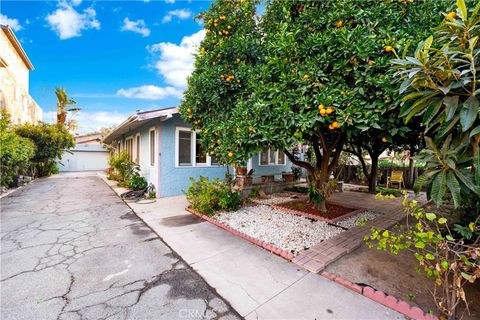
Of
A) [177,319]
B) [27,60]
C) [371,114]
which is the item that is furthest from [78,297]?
[27,60]

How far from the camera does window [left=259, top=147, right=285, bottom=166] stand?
10.1m

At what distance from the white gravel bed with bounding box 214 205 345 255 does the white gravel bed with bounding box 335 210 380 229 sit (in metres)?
0.36

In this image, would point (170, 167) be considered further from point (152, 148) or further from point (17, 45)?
point (17, 45)

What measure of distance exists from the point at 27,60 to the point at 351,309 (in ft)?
83.5

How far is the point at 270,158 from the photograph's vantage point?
34.7 ft

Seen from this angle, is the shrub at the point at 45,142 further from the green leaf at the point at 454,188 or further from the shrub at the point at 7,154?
the green leaf at the point at 454,188

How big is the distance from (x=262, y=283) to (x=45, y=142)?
17.0 metres

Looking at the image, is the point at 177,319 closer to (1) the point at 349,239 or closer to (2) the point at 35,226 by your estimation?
(1) the point at 349,239

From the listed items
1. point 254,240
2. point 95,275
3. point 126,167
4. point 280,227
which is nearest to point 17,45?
point 126,167

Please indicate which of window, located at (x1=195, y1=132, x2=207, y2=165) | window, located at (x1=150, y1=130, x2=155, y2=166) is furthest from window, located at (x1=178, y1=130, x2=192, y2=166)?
window, located at (x1=150, y1=130, x2=155, y2=166)

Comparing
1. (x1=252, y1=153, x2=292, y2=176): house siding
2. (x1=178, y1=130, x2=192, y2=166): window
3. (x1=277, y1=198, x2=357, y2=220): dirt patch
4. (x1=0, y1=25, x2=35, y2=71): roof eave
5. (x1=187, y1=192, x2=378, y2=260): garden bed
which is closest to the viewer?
(x1=187, y1=192, x2=378, y2=260): garden bed

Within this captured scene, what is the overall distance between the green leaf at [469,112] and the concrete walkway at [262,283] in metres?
1.90

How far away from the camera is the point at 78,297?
234 cm

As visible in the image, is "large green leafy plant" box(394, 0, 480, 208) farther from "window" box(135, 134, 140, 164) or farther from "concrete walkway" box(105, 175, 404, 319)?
"window" box(135, 134, 140, 164)
